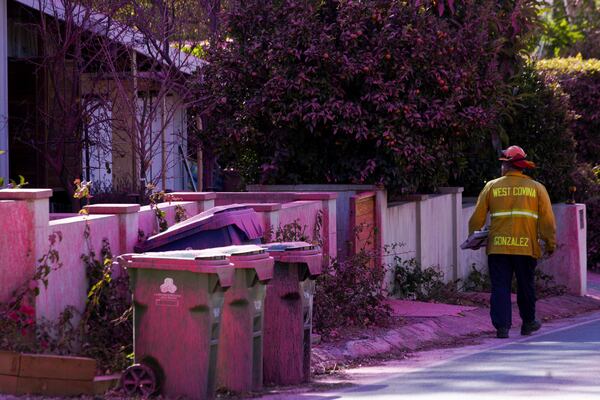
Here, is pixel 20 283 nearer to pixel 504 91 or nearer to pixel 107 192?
pixel 107 192

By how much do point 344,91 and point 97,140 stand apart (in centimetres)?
400

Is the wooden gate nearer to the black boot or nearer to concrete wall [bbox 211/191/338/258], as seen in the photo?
concrete wall [bbox 211/191/338/258]

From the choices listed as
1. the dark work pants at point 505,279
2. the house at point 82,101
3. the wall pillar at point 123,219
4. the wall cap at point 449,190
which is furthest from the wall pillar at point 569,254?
the wall pillar at point 123,219

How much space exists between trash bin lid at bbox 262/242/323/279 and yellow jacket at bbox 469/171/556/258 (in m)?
3.49

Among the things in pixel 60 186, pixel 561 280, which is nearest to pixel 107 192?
pixel 60 186

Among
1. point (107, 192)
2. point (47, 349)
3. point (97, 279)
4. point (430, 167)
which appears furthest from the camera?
point (107, 192)

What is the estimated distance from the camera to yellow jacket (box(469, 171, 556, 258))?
478 inches

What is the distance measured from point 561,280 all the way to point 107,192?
7.21m

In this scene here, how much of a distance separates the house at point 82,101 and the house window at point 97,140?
0.02 meters

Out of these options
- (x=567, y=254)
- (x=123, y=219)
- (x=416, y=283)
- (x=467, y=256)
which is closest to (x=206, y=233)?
(x=123, y=219)

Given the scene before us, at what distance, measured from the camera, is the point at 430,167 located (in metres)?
14.7

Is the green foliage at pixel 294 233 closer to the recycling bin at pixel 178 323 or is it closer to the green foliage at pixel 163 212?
the green foliage at pixel 163 212

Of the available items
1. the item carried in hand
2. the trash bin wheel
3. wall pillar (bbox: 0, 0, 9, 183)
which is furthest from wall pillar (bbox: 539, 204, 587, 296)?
the trash bin wheel

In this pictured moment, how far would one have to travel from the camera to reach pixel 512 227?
12.1 meters
